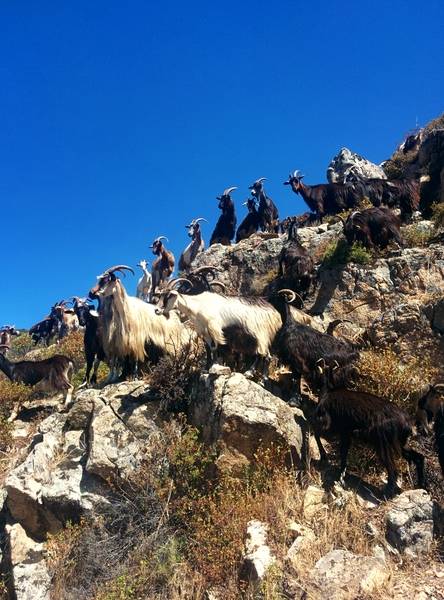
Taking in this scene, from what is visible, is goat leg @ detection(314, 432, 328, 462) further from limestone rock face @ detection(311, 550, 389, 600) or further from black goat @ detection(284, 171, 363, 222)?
black goat @ detection(284, 171, 363, 222)

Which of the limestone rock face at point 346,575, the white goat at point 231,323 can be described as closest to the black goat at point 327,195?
the white goat at point 231,323

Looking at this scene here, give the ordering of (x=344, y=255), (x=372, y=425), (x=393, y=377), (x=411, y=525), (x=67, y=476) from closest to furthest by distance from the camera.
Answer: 1. (x=411, y=525)
2. (x=372, y=425)
3. (x=393, y=377)
4. (x=67, y=476)
5. (x=344, y=255)

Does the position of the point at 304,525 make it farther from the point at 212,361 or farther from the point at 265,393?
the point at 212,361

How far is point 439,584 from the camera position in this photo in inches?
160

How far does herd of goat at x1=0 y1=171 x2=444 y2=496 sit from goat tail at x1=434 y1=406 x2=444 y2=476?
10 mm

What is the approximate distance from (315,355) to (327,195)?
28.4 ft

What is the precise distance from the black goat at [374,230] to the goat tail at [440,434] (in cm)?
456

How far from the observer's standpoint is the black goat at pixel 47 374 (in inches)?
370

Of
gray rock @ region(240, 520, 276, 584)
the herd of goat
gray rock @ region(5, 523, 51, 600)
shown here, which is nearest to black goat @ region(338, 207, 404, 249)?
the herd of goat

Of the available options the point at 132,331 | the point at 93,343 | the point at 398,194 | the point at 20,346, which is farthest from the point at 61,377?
the point at 20,346

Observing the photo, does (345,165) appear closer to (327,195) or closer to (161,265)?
(327,195)

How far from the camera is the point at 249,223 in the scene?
616 inches

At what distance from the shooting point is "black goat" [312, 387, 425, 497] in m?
5.04

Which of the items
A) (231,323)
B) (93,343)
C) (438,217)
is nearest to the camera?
(231,323)
